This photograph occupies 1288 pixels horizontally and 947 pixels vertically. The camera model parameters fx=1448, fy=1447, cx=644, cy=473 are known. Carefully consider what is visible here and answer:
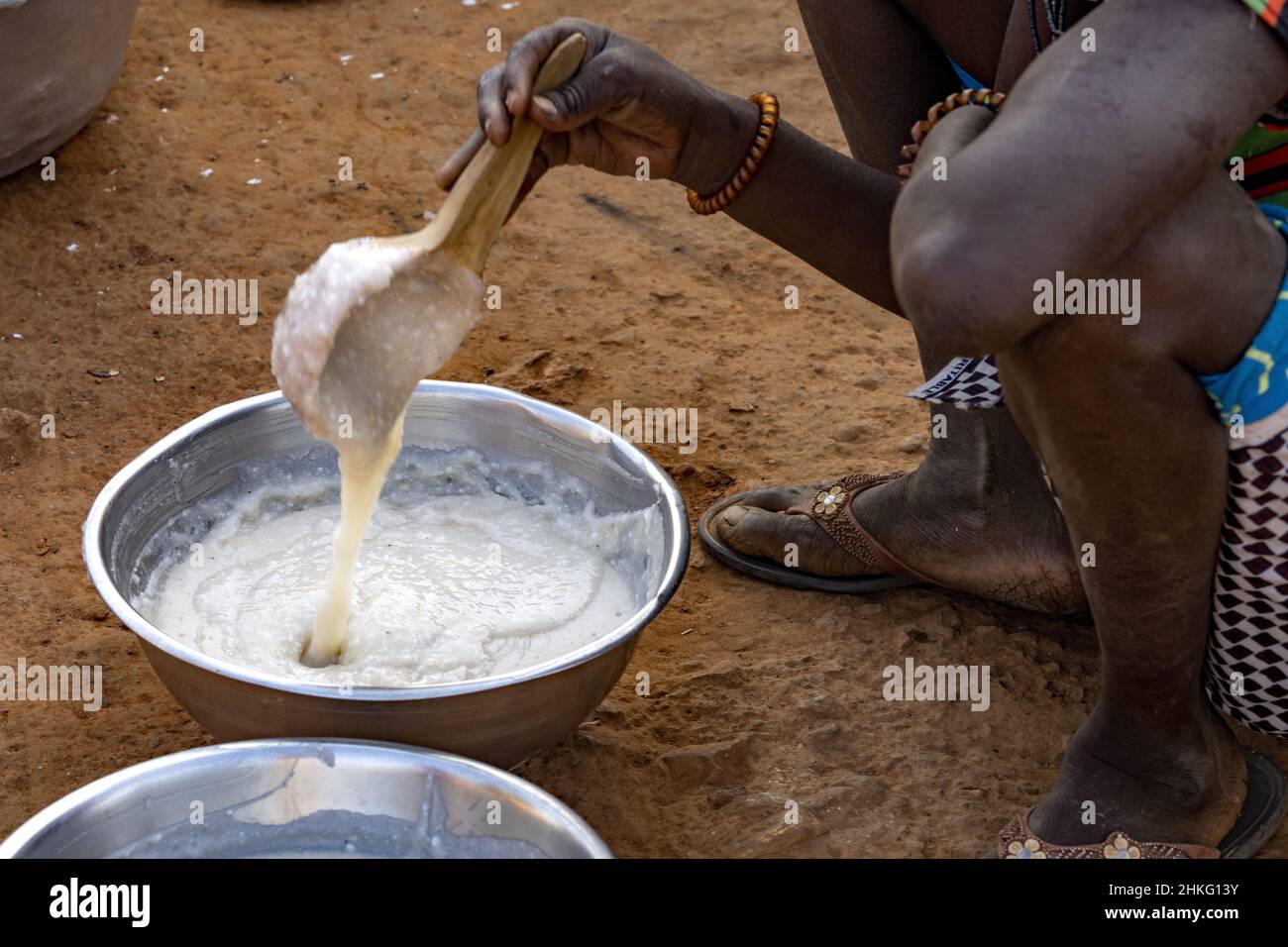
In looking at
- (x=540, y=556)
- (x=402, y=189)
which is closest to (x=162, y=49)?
(x=402, y=189)

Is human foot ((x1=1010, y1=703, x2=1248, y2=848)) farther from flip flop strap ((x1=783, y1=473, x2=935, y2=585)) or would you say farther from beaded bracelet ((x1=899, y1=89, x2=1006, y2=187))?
beaded bracelet ((x1=899, y1=89, x2=1006, y2=187))

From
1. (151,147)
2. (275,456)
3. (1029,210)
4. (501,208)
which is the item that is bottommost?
(275,456)

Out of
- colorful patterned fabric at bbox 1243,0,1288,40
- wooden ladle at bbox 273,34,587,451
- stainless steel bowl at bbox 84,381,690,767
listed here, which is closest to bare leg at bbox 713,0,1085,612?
stainless steel bowl at bbox 84,381,690,767

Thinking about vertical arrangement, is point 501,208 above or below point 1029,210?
below

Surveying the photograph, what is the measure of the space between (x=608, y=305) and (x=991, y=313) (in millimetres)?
1931

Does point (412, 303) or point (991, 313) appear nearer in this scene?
point (991, 313)

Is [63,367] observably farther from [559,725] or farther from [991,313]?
[991,313]

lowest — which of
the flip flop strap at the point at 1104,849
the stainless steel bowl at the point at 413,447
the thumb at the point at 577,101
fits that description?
the flip flop strap at the point at 1104,849

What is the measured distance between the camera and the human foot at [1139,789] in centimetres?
176

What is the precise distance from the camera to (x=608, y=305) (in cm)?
324

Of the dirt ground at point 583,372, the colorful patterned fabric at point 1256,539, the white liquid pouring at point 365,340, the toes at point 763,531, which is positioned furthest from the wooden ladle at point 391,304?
the colorful patterned fabric at point 1256,539

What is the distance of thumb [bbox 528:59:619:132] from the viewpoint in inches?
70.5

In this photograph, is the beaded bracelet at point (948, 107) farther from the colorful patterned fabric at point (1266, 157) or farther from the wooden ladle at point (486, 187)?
the wooden ladle at point (486, 187)

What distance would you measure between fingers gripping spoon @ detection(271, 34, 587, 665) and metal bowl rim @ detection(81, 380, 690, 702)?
32 cm
